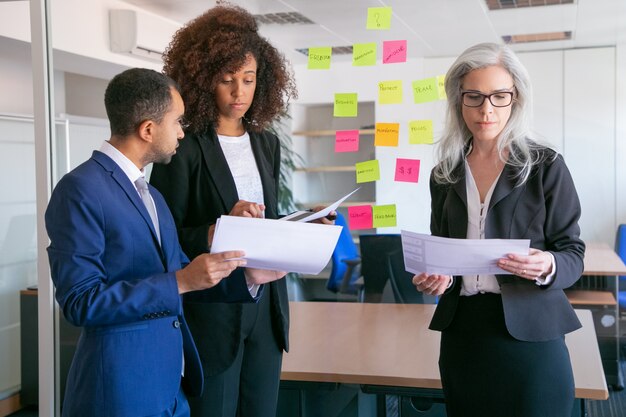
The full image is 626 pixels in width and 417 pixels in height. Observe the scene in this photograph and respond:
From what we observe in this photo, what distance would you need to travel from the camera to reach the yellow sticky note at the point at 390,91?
363 centimetres

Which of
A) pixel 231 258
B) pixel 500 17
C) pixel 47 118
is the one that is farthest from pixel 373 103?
pixel 231 258

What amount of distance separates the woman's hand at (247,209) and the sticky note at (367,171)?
193cm

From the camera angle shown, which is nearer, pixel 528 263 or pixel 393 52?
pixel 528 263

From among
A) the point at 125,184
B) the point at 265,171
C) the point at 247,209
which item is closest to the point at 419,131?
the point at 265,171

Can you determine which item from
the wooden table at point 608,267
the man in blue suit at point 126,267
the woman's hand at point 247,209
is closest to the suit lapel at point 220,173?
the woman's hand at point 247,209

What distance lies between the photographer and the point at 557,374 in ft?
5.66

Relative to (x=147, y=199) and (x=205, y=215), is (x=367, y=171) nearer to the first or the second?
(x=205, y=215)

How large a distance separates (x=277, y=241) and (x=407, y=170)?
207 centimetres

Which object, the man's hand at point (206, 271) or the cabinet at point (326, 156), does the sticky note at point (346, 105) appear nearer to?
the cabinet at point (326, 156)

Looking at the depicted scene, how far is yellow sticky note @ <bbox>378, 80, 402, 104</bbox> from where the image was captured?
11.9 ft

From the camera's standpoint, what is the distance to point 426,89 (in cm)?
356

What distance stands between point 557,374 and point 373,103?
2.28 meters

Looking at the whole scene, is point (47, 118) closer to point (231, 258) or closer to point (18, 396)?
point (18, 396)

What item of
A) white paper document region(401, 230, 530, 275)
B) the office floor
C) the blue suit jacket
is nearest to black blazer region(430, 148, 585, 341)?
white paper document region(401, 230, 530, 275)
